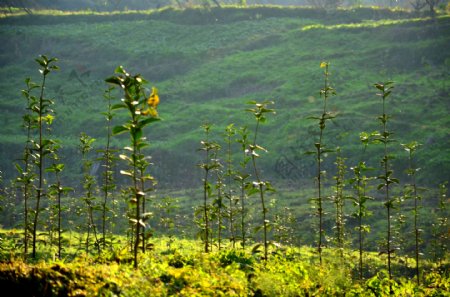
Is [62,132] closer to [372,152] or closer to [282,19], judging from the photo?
[372,152]

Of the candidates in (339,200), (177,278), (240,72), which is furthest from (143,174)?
(240,72)

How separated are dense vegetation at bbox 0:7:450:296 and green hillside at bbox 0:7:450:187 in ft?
0.60

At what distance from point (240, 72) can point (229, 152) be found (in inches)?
1316

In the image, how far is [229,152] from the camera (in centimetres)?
1130

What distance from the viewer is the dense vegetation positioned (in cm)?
698

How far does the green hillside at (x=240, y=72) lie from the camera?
31422 millimetres

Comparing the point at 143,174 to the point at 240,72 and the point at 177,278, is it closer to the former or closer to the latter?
the point at 177,278

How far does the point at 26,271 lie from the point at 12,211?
63.1 feet

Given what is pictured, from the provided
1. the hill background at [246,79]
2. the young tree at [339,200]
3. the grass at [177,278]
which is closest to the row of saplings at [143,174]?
the young tree at [339,200]

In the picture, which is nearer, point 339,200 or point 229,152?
point 229,152

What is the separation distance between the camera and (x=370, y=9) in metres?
61.1

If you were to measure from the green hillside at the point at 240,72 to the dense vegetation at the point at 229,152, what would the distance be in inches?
7.2

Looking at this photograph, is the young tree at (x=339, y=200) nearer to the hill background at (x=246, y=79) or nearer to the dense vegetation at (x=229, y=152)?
the dense vegetation at (x=229, y=152)

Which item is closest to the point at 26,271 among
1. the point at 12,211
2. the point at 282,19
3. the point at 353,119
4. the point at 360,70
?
the point at 12,211
